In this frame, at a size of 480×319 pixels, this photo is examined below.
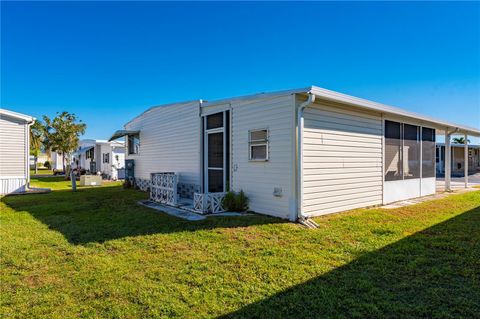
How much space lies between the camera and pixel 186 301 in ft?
9.27

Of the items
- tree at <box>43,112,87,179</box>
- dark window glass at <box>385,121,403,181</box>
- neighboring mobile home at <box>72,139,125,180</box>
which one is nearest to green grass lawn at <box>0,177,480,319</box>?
dark window glass at <box>385,121,403,181</box>

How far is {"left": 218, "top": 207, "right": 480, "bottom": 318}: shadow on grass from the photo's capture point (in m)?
2.59

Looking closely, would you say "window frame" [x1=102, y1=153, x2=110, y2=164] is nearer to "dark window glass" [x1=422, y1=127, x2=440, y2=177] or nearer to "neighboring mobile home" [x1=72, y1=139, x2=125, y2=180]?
"neighboring mobile home" [x1=72, y1=139, x2=125, y2=180]

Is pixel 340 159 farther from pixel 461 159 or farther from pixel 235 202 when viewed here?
pixel 461 159

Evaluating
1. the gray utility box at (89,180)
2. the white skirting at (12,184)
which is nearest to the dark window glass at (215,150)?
the white skirting at (12,184)

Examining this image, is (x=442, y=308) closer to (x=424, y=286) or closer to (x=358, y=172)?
(x=424, y=286)

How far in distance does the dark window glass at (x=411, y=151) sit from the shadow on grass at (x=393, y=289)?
511 cm

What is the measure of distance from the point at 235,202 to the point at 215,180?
1.48 meters

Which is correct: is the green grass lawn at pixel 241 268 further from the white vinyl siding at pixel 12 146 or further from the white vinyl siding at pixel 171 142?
the white vinyl siding at pixel 12 146

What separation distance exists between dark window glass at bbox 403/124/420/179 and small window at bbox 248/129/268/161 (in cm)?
Result: 517

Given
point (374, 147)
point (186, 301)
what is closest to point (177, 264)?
point (186, 301)

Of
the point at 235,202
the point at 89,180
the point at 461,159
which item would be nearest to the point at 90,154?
the point at 89,180

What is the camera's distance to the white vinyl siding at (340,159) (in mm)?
6266

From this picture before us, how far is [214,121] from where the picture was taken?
8.20 m
